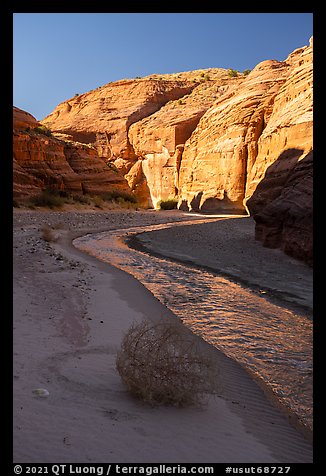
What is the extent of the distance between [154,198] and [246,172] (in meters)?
21.3

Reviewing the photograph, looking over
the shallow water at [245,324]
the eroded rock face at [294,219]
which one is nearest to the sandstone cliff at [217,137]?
the eroded rock face at [294,219]

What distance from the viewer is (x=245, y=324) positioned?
7035 mm

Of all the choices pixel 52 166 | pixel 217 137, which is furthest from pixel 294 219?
pixel 217 137

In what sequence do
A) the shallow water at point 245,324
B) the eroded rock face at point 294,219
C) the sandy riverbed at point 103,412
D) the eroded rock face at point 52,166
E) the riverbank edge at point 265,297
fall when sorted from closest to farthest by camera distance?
1. the sandy riverbed at point 103,412
2. the riverbank edge at point 265,297
3. the shallow water at point 245,324
4. the eroded rock face at point 294,219
5. the eroded rock face at point 52,166

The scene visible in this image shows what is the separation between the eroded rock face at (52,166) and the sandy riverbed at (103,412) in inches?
1072

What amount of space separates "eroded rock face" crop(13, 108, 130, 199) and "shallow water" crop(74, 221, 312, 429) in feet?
75.8

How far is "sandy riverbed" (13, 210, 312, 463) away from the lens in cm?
283

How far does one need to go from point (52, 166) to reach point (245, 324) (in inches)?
1258

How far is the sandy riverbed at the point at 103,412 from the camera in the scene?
2.83 m

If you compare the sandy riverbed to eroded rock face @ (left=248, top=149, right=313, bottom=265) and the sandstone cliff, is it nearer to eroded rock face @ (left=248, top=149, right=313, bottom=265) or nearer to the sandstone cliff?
eroded rock face @ (left=248, top=149, right=313, bottom=265)

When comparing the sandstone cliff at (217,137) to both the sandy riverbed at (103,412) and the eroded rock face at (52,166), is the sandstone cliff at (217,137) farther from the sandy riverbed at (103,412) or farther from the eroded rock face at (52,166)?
the eroded rock face at (52,166)

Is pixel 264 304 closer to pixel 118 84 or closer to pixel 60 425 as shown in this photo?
pixel 60 425

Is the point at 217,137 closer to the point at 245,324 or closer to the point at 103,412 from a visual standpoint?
the point at 245,324
